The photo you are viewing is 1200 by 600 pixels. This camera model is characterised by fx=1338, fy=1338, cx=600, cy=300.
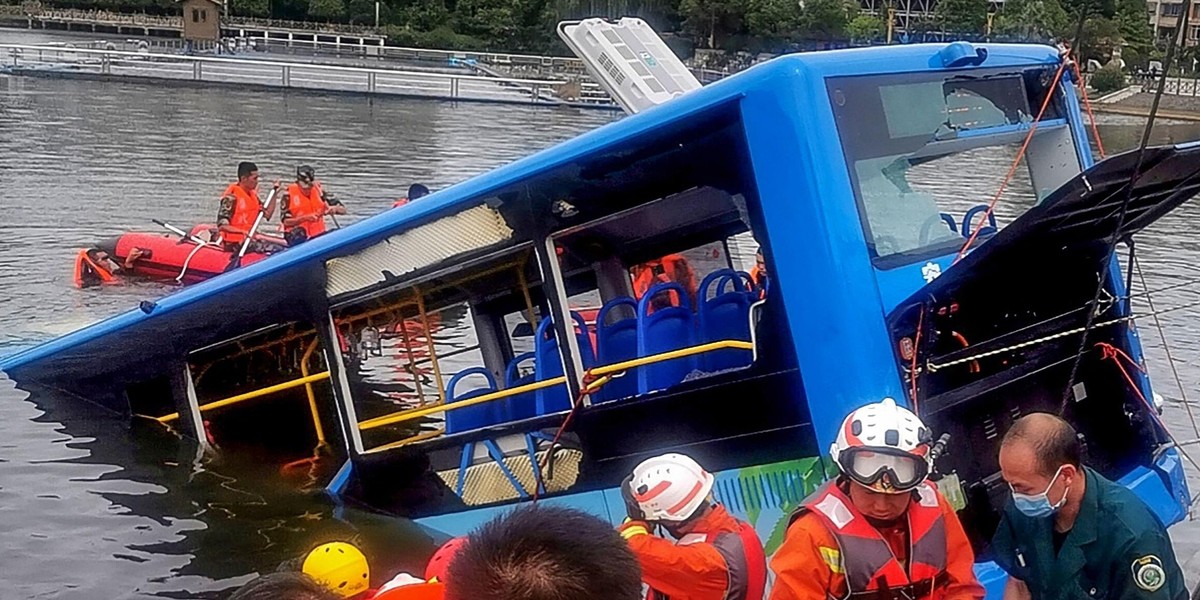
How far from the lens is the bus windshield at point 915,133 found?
563 cm

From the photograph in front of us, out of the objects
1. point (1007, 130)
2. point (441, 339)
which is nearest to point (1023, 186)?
point (1007, 130)

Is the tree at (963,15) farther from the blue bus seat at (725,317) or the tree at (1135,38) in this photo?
the blue bus seat at (725,317)

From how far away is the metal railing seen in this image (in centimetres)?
5131

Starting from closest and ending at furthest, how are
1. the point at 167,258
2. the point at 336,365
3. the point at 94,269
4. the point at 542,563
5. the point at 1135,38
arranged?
the point at 542,563
the point at 336,365
the point at 94,269
the point at 167,258
the point at 1135,38

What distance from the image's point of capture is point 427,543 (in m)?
7.84

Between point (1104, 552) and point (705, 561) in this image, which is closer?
point (1104, 552)

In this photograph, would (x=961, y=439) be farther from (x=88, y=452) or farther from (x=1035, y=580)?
(x=88, y=452)

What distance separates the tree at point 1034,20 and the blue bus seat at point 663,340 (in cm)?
3876

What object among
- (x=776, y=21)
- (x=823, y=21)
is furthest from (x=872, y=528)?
(x=776, y=21)

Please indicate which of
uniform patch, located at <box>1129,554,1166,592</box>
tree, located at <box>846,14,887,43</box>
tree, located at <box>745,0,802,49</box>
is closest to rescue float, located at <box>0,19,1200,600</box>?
uniform patch, located at <box>1129,554,1166,592</box>

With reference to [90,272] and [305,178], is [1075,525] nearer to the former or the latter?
[305,178]

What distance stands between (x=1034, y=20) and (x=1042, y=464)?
4337cm

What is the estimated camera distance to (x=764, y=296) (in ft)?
19.3

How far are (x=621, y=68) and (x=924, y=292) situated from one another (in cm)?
548
